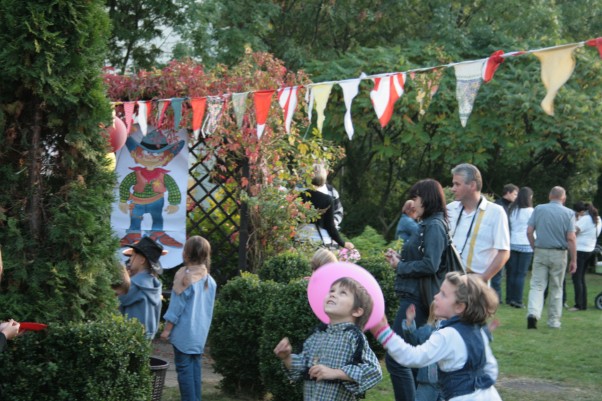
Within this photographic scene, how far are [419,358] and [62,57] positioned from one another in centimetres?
286

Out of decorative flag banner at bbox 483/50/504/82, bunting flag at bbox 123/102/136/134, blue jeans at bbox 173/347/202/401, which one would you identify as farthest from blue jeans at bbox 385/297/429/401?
bunting flag at bbox 123/102/136/134

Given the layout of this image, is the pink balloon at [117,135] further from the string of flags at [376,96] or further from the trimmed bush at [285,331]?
the trimmed bush at [285,331]

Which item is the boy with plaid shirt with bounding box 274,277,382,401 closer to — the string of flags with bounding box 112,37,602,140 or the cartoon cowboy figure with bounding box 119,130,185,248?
the string of flags with bounding box 112,37,602,140

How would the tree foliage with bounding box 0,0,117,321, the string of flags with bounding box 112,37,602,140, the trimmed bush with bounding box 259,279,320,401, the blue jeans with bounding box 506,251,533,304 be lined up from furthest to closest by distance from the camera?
the blue jeans with bounding box 506,251,533,304 < the trimmed bush with bounding box 259,279,320,401 < the string of flags with bounding box 112,37,602,140 < the tree foliage with bounding box 0,0,117,321

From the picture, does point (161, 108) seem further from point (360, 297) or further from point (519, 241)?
point (360, 297)

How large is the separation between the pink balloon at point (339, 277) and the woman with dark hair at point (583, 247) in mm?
10584

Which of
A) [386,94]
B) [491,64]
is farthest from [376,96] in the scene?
[491,64]

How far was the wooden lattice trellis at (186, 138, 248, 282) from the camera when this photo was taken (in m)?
11.5

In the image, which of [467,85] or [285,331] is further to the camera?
[467,85]

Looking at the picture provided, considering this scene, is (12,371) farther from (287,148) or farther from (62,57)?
(287,148)

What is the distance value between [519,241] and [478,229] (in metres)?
7.98

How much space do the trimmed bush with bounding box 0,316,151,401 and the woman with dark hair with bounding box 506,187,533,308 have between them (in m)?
10.1

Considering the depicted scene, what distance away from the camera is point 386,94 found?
28.4ft

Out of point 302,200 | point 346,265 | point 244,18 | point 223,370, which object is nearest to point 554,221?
point 302,200
